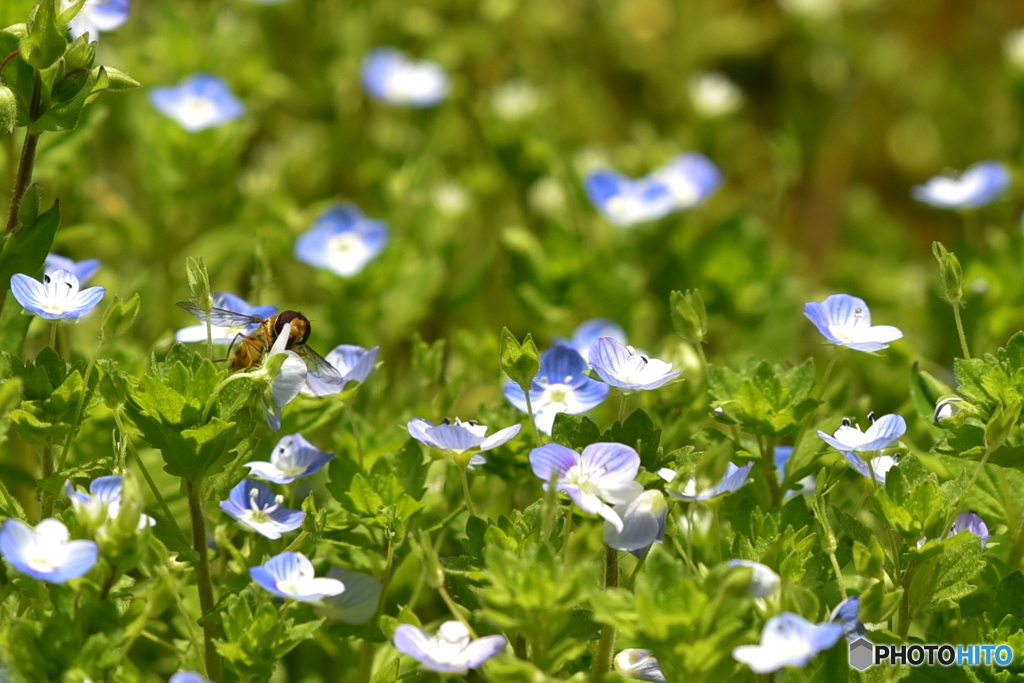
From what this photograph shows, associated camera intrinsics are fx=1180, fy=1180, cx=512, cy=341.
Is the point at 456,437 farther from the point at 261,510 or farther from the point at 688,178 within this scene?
the point at 688,178

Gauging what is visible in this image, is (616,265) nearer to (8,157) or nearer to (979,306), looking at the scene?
(979,306)

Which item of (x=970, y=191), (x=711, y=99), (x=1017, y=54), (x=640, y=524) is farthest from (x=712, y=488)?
(x=711, y=99)

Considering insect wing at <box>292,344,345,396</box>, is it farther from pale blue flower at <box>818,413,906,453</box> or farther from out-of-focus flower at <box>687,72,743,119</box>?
out-of-focus flower at <box>687,72,743,119</box>

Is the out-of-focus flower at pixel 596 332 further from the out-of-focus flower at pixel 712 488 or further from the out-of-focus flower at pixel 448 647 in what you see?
the out-of-focus flower at pixel 448 647

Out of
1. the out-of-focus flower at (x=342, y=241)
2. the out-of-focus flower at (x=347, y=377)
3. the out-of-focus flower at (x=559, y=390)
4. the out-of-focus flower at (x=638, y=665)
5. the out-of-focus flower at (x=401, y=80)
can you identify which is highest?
the out-of-focus flower at (x=347, y=377)

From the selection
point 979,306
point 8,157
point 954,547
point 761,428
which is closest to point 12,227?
point 8,157

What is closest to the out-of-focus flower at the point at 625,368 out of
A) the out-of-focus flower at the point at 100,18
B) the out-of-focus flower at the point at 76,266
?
the out-of-focus flower at the point at 76,266

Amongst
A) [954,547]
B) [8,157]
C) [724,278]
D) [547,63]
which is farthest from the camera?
[547,63]
